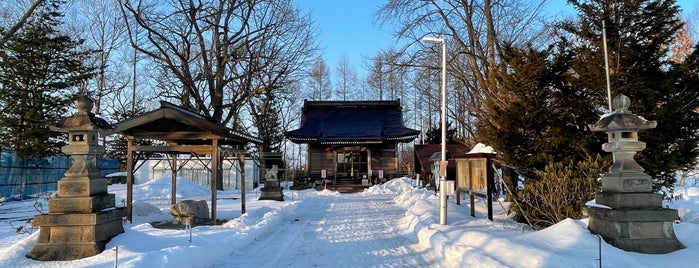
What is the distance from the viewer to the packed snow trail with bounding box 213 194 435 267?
26.7 feet

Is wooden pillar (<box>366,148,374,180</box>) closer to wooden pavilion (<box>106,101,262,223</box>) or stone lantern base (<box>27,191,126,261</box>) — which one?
wooden pavilion (<box>106,101,262,223</box>)

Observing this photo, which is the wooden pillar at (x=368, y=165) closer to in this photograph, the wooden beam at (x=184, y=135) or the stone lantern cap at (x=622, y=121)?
the wooden beam at (x=184, y=135)

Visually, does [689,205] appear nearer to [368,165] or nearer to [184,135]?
[184,135]

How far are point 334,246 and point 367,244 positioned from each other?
767 mm

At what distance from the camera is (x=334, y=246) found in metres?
9.83

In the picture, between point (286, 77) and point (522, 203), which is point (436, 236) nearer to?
point (522, 203)

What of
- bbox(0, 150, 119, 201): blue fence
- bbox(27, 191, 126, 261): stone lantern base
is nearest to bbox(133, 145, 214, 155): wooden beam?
bbox(27, 191, 126, 261): stone lantern base

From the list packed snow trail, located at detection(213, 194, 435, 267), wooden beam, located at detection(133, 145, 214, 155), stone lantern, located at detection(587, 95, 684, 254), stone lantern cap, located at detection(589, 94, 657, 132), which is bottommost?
packed snow trail, located at detection(213, 194, 435, 267)

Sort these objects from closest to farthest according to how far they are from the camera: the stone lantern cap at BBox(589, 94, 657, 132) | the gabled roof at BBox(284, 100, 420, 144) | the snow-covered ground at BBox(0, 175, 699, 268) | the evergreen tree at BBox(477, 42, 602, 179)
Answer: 1. the snow-covered ground at BBox(0, 175, 699, 268)
2. the stone lantern cap at BBox(589, 94, 657, 132)
3. the evergreen tree at BBox(477, 42, 602, 179)
4. the gabled roof at BBox(284, 100, 420, 144)

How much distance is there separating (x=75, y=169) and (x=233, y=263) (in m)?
3.15

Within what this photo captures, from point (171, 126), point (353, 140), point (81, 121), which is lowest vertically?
point (81, 121)

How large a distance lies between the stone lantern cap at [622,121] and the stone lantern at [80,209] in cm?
860

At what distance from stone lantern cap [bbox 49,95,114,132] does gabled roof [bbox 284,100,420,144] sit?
25366mm

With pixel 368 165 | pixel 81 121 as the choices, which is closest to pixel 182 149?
pixel 81 121
